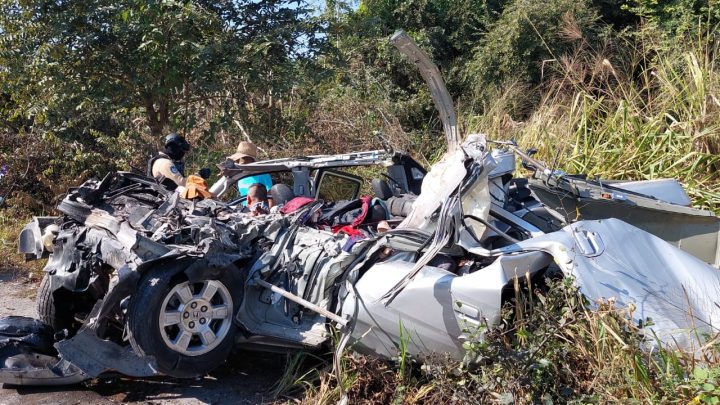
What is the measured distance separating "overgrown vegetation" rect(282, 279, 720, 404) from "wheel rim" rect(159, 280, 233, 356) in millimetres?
1015

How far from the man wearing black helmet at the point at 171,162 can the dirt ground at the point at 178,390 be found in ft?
7.27

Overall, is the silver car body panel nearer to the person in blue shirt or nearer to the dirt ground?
the dirt ground

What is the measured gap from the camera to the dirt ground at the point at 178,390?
4.14 metres

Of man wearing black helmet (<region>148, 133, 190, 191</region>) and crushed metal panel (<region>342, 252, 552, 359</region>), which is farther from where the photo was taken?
man wearing black helmet (<region>148, 133, 190, 191</region>)

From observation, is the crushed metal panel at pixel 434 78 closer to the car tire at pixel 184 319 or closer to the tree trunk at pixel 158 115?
the car tire at pixel 184 319

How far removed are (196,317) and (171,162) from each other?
2.87 m

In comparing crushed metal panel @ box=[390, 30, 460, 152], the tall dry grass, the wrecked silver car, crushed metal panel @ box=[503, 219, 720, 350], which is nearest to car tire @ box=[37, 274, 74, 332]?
the wrecked silver car

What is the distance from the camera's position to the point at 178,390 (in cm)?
429

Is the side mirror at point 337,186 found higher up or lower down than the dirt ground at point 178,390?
higher up

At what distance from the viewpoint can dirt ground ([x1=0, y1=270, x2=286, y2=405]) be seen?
414 centimetres

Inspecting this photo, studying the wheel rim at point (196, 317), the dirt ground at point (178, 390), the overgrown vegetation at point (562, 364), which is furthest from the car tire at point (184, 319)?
the overgrown vegetation at point (562, 364)

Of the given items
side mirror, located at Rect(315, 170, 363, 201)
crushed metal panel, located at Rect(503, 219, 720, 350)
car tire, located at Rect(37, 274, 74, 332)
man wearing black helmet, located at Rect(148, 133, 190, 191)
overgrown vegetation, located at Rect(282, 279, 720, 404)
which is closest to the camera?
overgrown vegetation, located at Rect(282, 279, 720, 404)

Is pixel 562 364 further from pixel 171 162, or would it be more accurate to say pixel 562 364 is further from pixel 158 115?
pixel 158 115

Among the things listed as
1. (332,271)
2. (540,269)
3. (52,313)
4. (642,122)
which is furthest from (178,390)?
(642,122)
